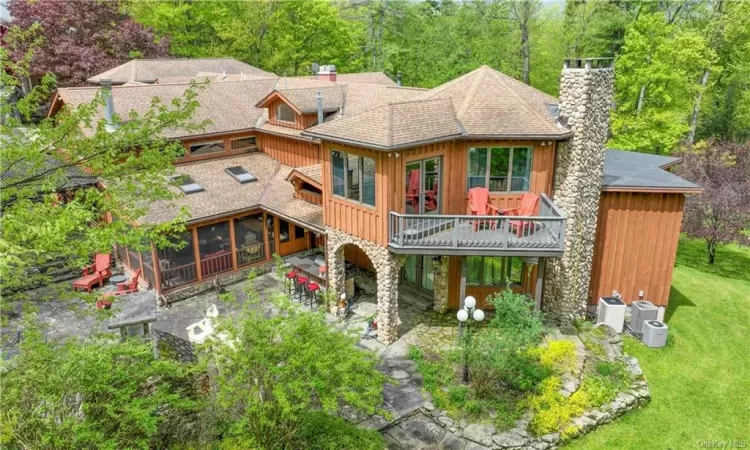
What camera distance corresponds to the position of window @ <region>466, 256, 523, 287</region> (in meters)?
15.4

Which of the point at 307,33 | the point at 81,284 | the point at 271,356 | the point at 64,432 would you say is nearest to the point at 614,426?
the point at 271,356

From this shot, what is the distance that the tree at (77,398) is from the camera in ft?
22.5

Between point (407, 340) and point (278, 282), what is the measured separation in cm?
607

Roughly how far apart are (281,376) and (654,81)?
25770mm

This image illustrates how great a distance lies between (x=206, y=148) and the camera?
1989 centimetres

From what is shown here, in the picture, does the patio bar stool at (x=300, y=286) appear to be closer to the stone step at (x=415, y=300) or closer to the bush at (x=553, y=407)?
the stone step at (x=415, y=300)

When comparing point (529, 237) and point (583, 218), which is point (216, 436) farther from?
point (583, 218)

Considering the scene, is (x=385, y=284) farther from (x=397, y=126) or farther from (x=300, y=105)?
(x=300, y=105)

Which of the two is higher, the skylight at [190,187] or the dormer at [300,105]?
the dormer at [300,105]

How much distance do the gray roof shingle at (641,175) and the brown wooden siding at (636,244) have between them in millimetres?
298

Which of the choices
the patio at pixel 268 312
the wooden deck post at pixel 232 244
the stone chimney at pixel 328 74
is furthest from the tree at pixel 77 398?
the stone chimney at pixel 328 74

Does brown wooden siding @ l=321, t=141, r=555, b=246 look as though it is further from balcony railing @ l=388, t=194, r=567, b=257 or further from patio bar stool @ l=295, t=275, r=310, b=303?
patio bar stool @ l=295, t=275, r=310, b=303

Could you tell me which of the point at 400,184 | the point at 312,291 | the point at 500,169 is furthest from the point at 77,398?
the point at 500,169

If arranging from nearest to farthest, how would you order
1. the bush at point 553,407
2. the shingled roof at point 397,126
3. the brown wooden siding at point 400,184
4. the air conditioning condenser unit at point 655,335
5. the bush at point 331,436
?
the bush at point 331,436
the bush at point 553,407
the shingled roof at point 397,126
the brown wooden siding at point 400,184
the air conditioning condenser unit at point 655,335
